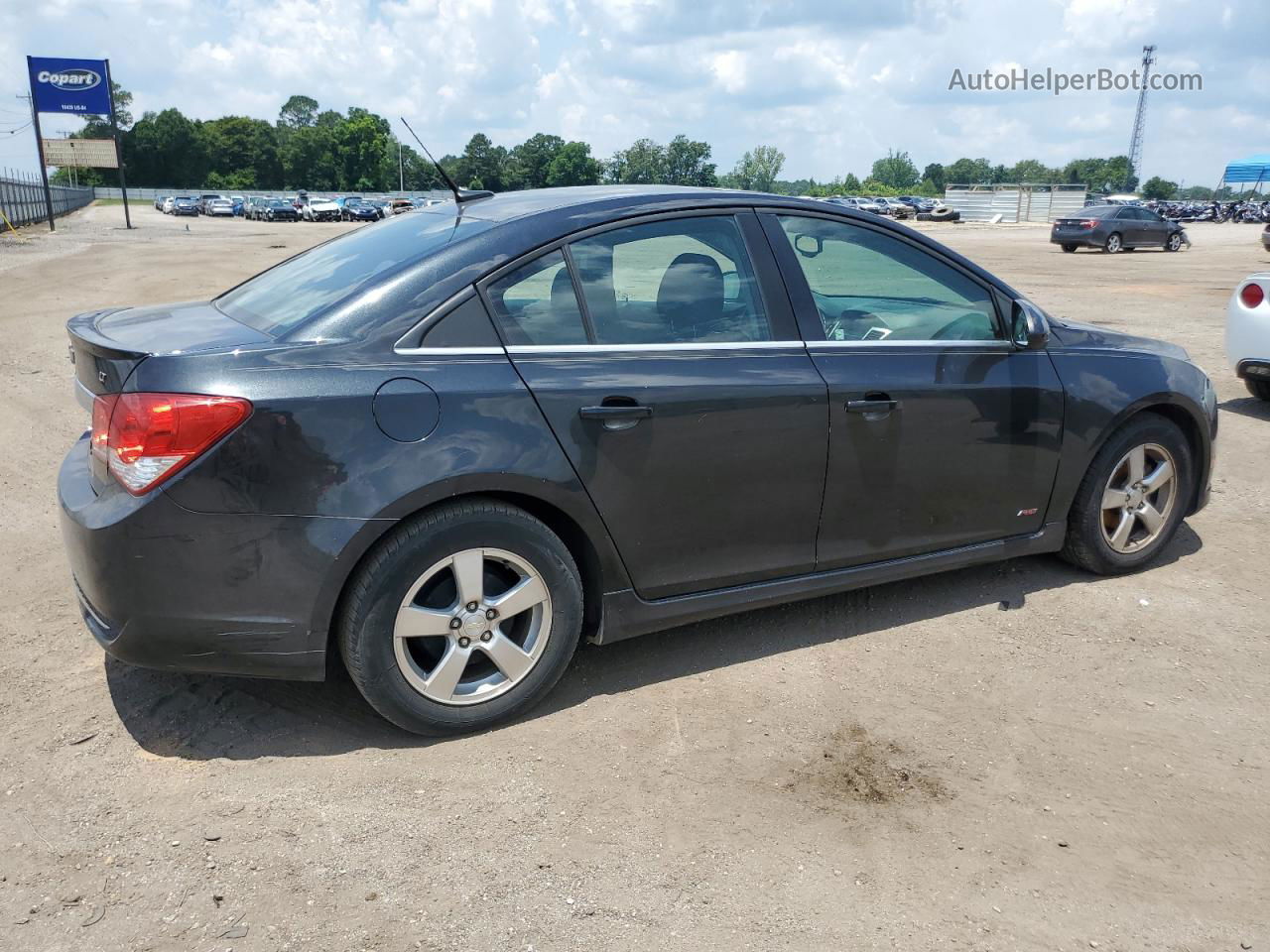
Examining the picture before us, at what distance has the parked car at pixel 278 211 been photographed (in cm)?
6781

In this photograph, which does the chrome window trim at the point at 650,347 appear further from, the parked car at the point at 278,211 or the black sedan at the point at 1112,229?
the parked car at the point at 278,211

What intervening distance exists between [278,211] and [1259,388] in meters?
67.8

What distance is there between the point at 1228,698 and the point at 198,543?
3.57 metres

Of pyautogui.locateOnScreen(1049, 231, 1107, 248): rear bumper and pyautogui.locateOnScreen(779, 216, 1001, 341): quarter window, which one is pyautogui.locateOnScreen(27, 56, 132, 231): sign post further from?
pyautogui.locateOnScreen(779, 216, 1001, 341): quarter window

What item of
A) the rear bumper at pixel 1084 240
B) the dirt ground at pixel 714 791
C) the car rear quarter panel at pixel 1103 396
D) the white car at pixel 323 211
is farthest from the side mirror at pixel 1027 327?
the white car at pixel 323 211

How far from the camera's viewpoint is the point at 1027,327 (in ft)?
13.7

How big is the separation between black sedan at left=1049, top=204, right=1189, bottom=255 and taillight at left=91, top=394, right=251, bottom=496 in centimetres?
3187

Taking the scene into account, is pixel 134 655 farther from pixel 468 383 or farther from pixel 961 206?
pixel 961 206

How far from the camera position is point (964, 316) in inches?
167

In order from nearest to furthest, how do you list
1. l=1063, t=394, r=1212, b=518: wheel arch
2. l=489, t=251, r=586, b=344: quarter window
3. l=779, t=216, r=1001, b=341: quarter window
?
l=489, t=251, r=586, b=344: quarter window
l=779, t=216, r=1001, b=341: quarter window
l=1063, t=394, r=1212, b=518: wheel arch

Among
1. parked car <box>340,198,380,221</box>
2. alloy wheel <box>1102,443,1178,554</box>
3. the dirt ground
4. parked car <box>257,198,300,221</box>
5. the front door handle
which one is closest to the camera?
the dirt ground

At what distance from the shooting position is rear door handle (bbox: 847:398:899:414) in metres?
3.85

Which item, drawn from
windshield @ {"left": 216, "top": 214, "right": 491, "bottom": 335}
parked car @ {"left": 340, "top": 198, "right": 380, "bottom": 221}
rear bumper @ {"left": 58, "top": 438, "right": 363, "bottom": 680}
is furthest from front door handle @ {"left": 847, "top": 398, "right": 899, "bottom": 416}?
parked car @ {"left": 340, "top": 198, "right": 380, "bottom": 221}

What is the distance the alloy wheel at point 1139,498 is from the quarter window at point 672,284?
202 centimetres
